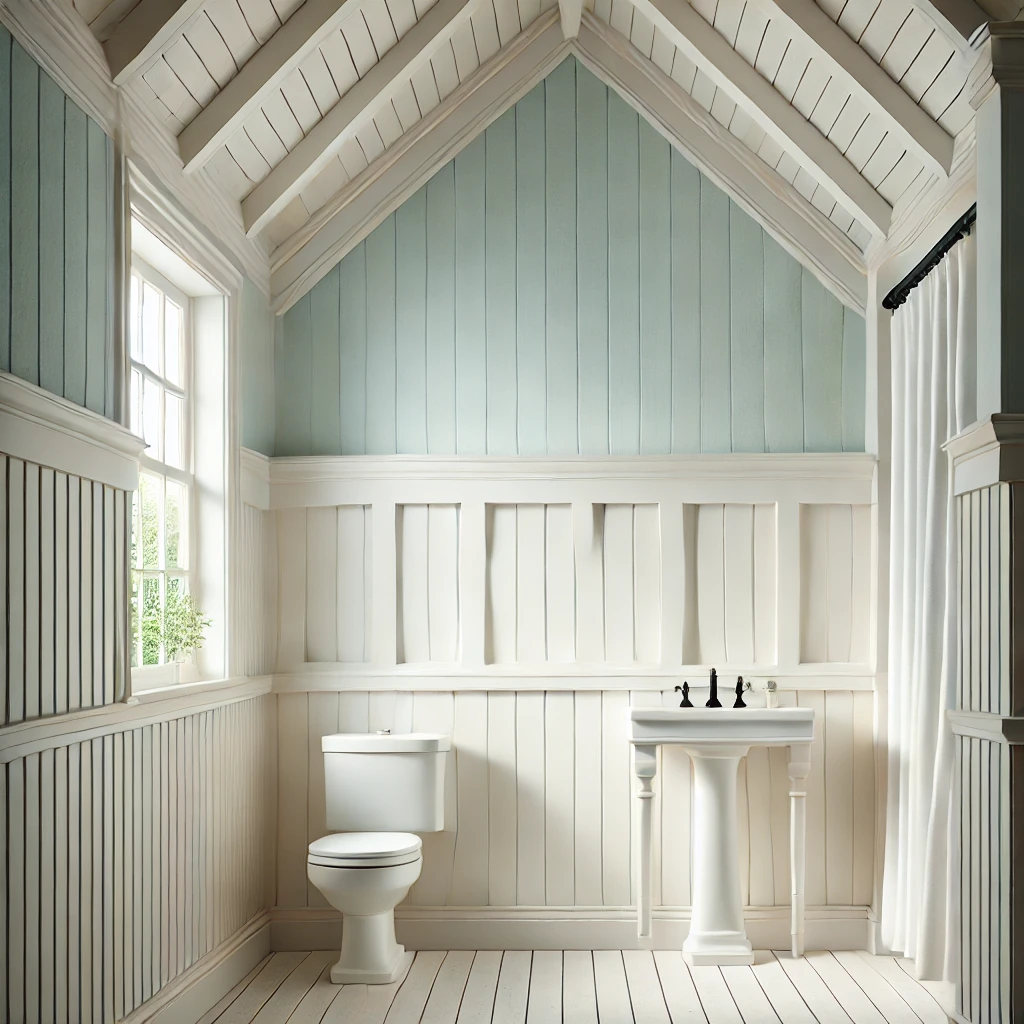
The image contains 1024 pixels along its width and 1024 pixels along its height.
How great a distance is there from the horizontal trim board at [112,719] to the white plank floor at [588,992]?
0.93 meters

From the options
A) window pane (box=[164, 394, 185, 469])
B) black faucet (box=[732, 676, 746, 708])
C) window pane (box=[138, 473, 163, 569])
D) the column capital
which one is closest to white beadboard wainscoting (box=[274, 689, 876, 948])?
black faucet (box=[732, 676, 746, 708])

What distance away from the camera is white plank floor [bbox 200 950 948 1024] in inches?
133

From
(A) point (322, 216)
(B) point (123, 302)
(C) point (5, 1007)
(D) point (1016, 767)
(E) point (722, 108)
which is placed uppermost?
(E) point (722, 108)

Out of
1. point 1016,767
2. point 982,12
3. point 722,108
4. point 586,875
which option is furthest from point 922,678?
point 722,108

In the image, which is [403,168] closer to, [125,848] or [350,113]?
[350,113]

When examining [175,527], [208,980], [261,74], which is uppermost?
[261,74]

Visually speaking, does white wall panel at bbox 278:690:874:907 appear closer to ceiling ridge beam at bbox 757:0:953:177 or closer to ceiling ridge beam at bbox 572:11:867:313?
ceiling ridge beam at bbox 572:11:867:313

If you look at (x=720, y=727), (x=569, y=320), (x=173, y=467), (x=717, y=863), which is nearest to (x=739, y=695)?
(x=720, y=727)

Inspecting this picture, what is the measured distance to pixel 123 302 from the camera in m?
2.96

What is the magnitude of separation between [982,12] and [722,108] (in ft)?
4.66

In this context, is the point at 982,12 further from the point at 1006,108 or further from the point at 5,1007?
the point at 5,1007

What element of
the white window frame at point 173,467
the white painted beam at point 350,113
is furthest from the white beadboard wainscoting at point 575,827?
the white painted beam at point 350,113

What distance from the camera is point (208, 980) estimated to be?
3439 millimetres

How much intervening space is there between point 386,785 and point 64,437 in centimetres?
191
